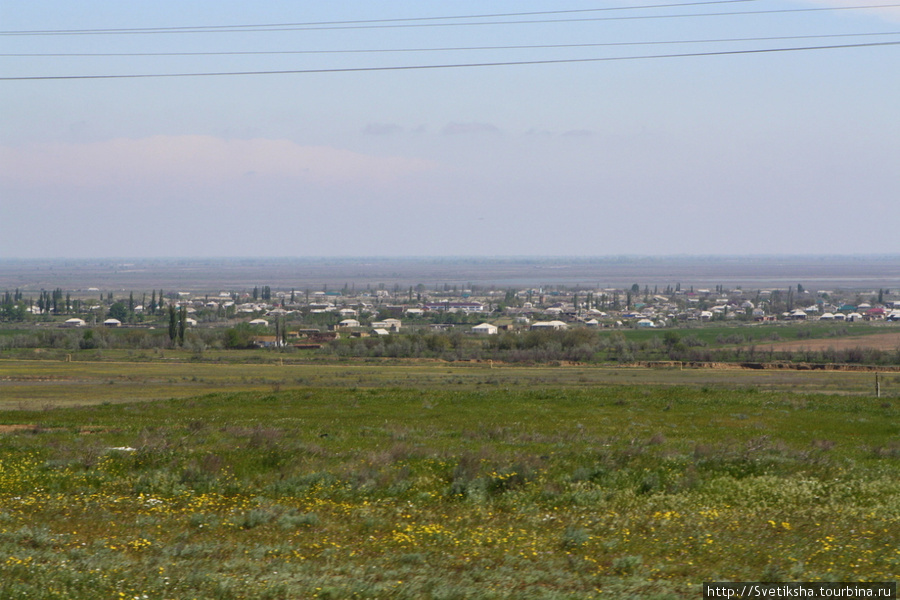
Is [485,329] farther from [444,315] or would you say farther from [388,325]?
[444,315]

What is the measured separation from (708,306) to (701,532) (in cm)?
18152

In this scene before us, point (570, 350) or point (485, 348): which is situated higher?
point (570, 350)

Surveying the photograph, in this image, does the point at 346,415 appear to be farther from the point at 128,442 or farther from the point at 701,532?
the point at 701,532

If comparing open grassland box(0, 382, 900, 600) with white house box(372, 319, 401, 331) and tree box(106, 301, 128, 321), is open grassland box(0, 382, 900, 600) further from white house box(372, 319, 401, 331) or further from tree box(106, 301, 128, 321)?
tree box(106, 301, 128, 321)

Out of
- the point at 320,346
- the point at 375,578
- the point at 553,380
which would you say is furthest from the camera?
the point at 320,346

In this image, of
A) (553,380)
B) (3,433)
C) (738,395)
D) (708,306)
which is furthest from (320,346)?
(708,306)

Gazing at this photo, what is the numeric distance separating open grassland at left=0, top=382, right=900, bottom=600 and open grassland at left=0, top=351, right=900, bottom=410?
1860cm

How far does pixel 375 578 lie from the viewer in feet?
28.2

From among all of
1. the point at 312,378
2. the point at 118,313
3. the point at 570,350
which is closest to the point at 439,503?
the point at 312,378

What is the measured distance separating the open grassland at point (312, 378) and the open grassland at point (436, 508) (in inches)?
732

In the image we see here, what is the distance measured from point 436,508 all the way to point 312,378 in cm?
4316

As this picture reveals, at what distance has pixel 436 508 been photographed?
510 inches

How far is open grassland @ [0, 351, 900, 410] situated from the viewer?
141 feet

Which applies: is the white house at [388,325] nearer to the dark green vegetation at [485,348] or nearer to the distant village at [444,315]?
the distant village at [444,315]
